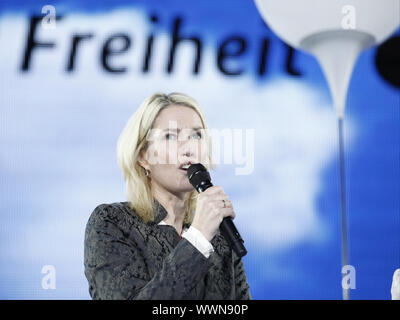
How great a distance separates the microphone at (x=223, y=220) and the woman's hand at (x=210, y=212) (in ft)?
0.06

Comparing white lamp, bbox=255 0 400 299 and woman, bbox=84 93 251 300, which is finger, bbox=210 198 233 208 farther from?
white lamp, bbox=255 0 400 299

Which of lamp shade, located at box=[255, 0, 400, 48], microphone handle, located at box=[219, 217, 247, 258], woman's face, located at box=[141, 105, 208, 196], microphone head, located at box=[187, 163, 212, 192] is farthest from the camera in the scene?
lamp shade, located at box=[255, 0, 400, 48]

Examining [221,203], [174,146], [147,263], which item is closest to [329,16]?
[174,146]

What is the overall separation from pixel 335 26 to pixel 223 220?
0.98 meters

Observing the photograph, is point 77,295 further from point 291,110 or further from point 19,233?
point 291,110

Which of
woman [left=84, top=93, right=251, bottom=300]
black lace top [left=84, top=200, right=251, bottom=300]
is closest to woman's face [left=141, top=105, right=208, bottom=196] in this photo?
woman [left=84, top=93, right=251, bottom=300]

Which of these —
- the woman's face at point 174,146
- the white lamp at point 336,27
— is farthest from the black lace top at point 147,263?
the white lamp at point 336,27

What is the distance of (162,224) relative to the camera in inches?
66.0

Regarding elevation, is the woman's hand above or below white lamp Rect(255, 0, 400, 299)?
below

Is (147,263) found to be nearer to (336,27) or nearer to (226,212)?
(226,212)

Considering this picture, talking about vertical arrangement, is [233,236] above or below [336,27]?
below

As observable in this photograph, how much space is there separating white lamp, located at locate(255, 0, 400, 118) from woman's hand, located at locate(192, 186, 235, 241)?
932 mm

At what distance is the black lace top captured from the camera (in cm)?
138

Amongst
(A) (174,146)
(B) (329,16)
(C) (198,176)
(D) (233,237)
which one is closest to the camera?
(D) (233,237)
